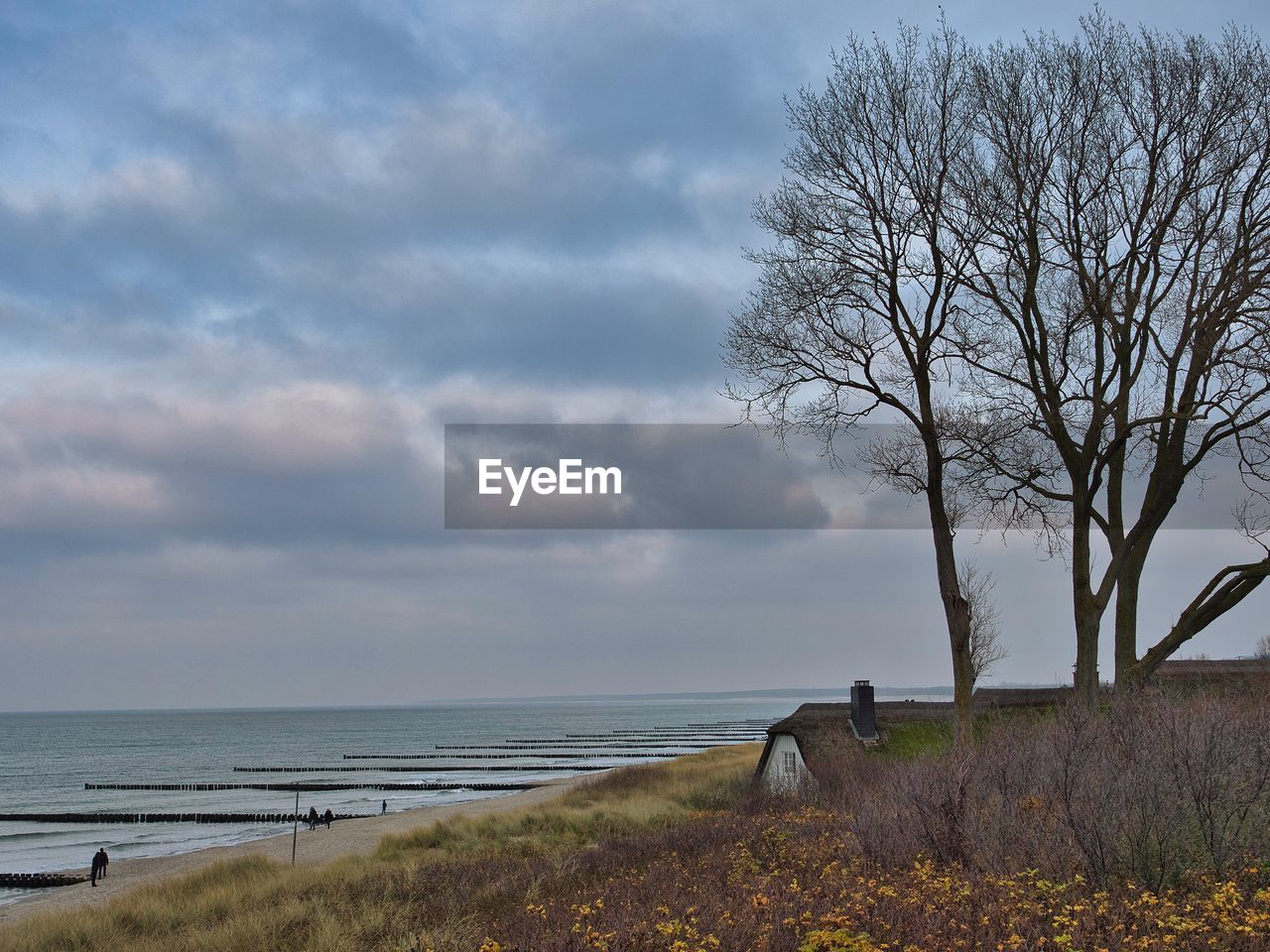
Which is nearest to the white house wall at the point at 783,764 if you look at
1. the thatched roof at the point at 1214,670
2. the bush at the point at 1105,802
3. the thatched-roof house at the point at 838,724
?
the thatched-roof house at the point at 838,724

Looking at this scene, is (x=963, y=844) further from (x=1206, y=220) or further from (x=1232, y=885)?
(x=1206, y=220)

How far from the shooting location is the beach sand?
32.0 meters

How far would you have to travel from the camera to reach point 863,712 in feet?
103

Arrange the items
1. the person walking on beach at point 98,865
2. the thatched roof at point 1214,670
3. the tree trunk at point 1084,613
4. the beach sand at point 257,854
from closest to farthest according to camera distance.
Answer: the tree trunk at point 1084,613 < the thatched roof at point 1214,670 < the beach sand at point 257,854 < the person walking on beach at point 98,865

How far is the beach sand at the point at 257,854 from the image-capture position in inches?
1260

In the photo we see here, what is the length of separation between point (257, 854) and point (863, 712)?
19385mm

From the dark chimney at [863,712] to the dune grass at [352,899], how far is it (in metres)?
4.69

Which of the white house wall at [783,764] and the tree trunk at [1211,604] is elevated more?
the tree trunk at [1211,604]

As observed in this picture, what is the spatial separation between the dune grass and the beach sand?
3917 mm

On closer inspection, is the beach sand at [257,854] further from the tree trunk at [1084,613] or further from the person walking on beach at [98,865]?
the tree trunk at [1084,613]

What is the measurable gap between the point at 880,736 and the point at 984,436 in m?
14.1

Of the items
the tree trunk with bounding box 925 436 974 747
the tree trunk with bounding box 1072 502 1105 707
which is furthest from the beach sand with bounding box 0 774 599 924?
the tree trunk with bounding box 1072 502 1105 707

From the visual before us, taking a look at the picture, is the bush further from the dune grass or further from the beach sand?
the beach sand

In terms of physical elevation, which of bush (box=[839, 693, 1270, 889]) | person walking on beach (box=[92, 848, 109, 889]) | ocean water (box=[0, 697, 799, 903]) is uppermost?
bush (box=[839, 693, 1270, 889])
